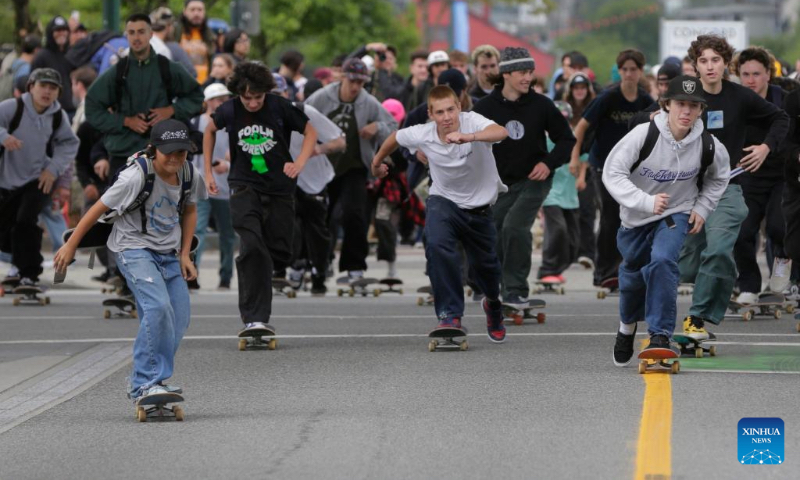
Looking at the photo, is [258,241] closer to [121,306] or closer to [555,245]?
[121,306]

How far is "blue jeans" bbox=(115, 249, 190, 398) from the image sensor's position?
921 centimetres

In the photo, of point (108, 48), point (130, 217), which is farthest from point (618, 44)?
point (130, 217)

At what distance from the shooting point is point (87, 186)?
54.6 feet

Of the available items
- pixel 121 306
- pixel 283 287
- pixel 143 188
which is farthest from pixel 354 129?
pixel 143 188

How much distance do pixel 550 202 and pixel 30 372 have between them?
7.41 meters

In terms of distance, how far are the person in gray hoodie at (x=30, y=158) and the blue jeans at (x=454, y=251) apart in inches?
191

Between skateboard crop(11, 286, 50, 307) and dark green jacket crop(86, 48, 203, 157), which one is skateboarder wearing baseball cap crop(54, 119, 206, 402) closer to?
dark green jacket crop(86, 48, 203, 157)

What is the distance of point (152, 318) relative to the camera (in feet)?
30.2

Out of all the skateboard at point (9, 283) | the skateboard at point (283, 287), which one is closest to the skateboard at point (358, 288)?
the skateboard at point (283, 287)

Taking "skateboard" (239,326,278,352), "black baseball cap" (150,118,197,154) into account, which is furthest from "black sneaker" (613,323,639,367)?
"black baseball cap" (150,118,197,154)

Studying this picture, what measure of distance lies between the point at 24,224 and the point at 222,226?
2183 mm

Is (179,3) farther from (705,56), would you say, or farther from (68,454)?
(68,454)

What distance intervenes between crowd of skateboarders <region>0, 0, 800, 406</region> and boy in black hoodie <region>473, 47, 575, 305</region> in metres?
0.02

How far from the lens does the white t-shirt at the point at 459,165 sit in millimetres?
11938
